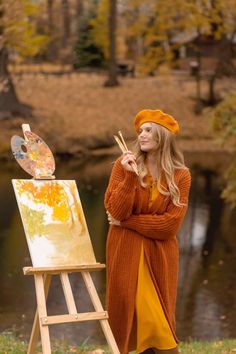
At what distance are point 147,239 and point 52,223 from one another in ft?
2.31

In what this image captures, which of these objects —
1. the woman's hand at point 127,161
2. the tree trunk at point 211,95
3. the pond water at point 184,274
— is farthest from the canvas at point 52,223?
the tree trunk at point 211,95

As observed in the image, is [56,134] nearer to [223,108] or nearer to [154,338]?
[223,108]

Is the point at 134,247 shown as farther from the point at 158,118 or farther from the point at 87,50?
the point at 87,50

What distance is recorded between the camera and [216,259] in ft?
50.6

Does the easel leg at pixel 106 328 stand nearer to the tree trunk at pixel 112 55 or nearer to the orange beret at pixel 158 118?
the orange beret at pixel 158 118

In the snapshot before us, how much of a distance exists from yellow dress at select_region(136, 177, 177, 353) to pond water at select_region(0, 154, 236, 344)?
3.76 meters

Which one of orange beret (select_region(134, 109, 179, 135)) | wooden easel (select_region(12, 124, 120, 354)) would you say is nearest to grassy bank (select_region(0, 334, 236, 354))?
wooden easel (select_region(12, 124, 120, 354))

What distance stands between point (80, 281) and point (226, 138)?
4977mm

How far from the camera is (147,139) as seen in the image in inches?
212

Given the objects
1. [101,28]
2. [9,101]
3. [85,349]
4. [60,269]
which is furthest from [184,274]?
[101,28]

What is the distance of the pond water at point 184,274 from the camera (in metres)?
11.0

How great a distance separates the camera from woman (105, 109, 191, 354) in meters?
5.29

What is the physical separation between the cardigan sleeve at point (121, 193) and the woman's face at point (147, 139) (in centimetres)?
23

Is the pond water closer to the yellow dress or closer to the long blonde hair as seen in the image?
the yellow dress
